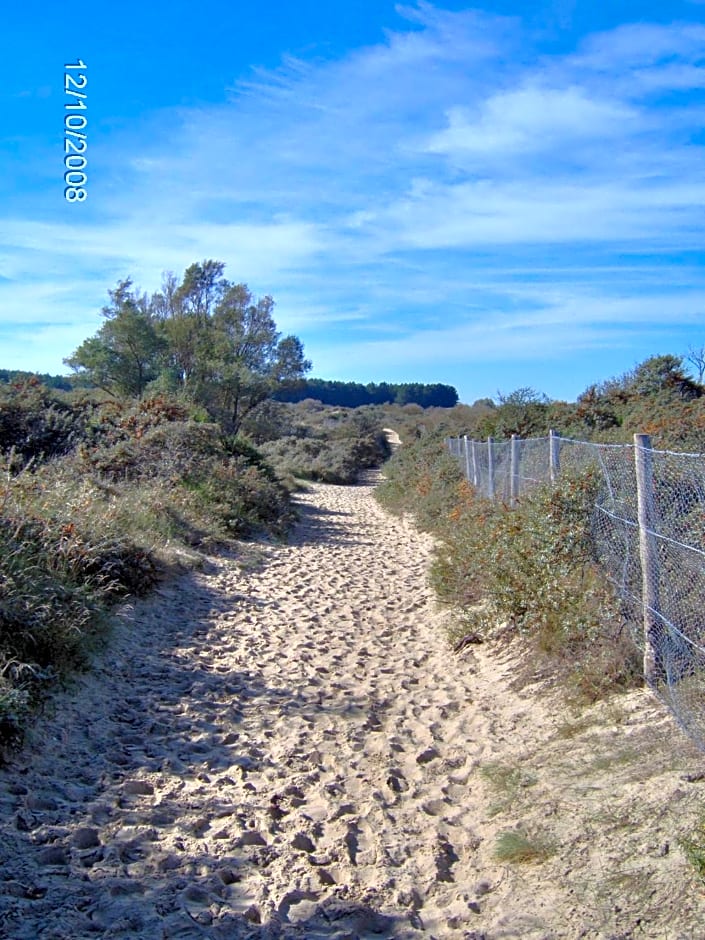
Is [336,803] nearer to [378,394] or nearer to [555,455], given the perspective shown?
[555,455]

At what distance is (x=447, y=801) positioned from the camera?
4395 mm

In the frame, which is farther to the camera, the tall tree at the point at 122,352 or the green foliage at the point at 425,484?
the tall tree at the point at 122,352

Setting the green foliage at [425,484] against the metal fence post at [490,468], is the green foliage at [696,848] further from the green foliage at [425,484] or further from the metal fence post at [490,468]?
the green foliage at [425,484]

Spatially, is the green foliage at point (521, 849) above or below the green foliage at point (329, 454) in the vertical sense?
below

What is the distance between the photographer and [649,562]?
4801mm

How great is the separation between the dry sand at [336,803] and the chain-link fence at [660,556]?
0.90ft

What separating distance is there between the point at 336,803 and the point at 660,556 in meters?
2.46

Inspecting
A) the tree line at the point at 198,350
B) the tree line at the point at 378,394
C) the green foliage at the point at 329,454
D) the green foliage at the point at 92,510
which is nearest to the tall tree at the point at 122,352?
the tree line at the point at 198,350

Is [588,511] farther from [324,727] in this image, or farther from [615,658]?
[324,727]

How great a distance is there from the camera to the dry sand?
3168 millimetres

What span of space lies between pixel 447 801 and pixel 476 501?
293 inches

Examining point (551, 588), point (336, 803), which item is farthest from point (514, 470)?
point (336, 803)

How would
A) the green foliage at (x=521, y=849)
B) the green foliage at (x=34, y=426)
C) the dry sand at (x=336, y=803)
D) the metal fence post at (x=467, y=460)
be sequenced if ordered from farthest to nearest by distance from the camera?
the metal fence post at (x=467, y=460)
the green foliage at (x=34, y=426)
the green foliage at (x=521, y=849)
the dry sand at (x=336, y=803)

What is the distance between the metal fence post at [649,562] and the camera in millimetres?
4770
